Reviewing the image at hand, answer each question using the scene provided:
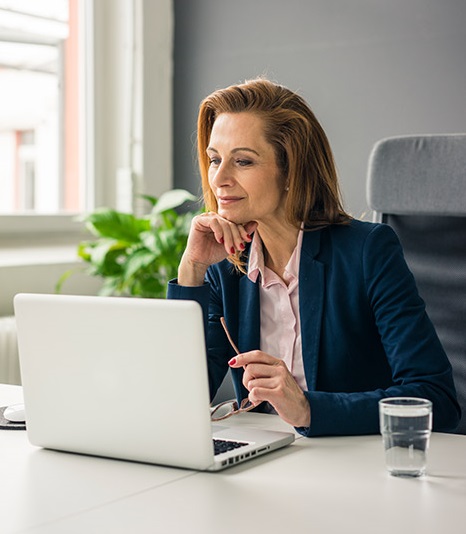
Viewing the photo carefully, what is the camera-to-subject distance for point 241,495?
1.14 metres

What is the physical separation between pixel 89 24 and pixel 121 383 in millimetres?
2812

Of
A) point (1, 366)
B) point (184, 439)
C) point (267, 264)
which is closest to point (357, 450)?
point (184, 439)

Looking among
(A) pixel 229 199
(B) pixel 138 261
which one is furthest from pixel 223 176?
(B) pixel 138 261

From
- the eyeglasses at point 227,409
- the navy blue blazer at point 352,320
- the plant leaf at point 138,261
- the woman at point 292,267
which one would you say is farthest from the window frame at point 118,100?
the eyeglasses at point 227,409

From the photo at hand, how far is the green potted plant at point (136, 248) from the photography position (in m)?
3.26

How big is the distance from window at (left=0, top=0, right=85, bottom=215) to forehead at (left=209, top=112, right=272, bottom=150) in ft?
5.92

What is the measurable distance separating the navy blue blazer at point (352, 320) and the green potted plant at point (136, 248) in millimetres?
1355

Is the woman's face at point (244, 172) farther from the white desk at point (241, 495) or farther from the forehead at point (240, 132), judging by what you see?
the white desk at point (241, 495)

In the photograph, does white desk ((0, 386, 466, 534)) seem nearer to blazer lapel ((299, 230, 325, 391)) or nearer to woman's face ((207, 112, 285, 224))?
blazer lapel ((299, 230, 325, 391))

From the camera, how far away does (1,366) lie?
3135mm

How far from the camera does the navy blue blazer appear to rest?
1.61 meters

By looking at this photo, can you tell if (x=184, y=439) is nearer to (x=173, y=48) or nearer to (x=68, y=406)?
(x=68, y=406)

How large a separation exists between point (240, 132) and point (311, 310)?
15.1 inches

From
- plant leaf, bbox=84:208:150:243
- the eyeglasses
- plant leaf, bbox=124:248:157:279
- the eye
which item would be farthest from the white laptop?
plant leaf, bbox=84:208:150:243
